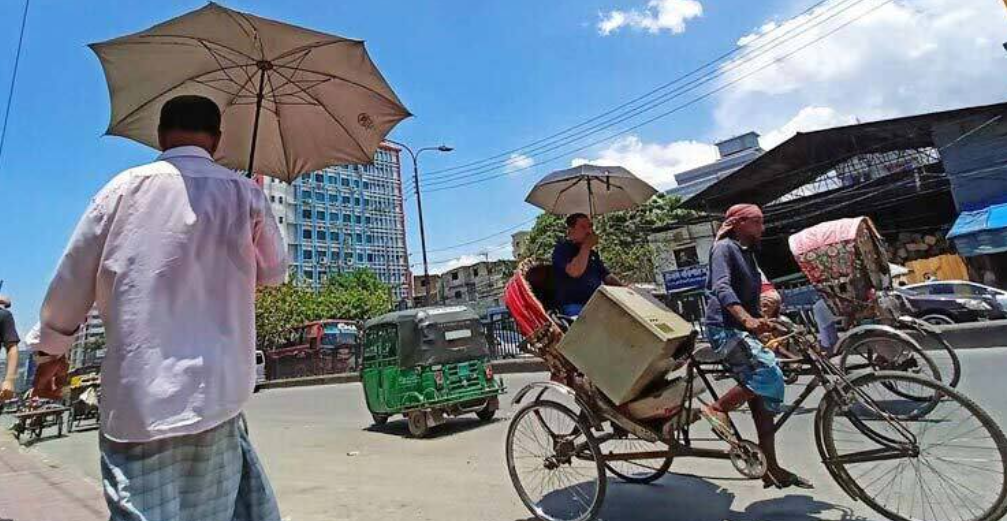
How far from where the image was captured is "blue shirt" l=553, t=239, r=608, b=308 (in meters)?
4.11

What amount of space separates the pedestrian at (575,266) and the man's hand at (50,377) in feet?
9.51

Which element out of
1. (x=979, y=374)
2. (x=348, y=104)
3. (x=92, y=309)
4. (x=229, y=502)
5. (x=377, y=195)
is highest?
(x=377, y=195)

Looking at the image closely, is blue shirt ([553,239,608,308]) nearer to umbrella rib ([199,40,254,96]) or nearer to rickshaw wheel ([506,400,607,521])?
rickshaw wheel ([506,400,607,521])

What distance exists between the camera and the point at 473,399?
829 centimetres

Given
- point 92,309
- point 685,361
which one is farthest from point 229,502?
point 685,361

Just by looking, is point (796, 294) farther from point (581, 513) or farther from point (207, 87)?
point (207, 87)

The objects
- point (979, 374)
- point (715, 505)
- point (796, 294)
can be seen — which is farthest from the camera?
point (796, 294)

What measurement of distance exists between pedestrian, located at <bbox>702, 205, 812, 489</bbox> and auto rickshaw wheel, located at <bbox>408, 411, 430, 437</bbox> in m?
5.26

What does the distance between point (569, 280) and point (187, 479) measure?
2872 mm

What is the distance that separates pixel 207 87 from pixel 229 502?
2.28 m

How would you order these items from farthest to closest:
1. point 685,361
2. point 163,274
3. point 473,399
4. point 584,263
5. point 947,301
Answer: point 947,301
point 473,399
point 584,263
point 685,361
point 163,274

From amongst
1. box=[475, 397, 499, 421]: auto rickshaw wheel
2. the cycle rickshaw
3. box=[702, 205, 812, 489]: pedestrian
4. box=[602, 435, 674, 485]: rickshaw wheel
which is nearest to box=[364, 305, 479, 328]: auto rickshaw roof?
box=[475, 397, 499, 421]: auto rickshaw wheel

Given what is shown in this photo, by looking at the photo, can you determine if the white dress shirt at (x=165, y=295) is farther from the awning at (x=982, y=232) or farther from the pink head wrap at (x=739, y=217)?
the awning at (x=982, y=232)

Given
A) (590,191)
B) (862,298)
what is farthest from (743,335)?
(862,298)
